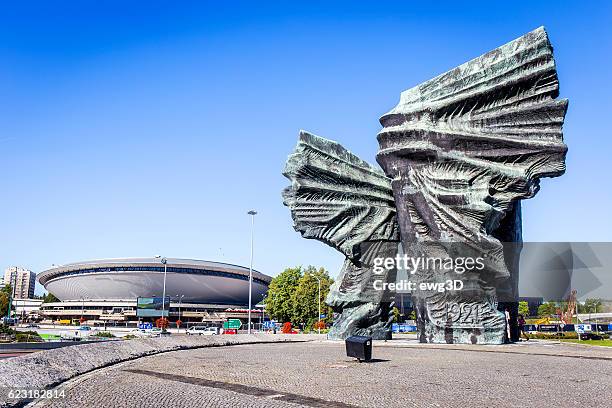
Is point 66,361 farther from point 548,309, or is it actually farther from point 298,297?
point 548,309

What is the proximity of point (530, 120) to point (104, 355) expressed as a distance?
15889 millimetres

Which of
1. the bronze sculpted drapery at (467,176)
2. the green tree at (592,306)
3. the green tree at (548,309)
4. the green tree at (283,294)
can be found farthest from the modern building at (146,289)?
the bronze sculpted drapery at (467,176)

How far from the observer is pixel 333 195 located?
76.9ft

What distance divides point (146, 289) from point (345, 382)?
10666cm

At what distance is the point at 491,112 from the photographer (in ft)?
68.7

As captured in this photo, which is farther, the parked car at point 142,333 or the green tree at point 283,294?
the green tree at point 283,294

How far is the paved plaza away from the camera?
8.33 metres

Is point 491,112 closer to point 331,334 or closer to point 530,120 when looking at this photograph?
point 530,120

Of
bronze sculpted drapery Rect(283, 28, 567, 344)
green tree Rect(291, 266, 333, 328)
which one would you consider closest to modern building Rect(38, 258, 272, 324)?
green tree Rect(291, 266, 333, 328)

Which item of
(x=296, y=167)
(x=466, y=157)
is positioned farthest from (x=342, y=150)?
(x=466, y=157)

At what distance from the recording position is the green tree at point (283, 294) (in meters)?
61.9

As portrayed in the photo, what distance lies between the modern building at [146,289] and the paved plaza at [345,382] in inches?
3574

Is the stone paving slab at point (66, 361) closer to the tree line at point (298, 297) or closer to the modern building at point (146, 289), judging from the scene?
the tree line at point (298, 297)
